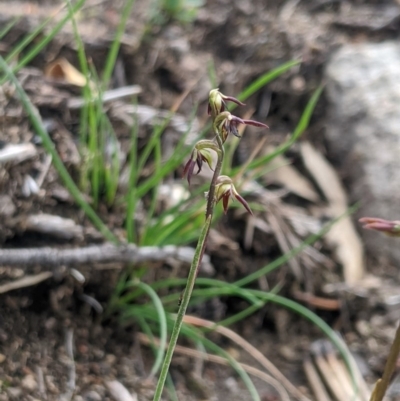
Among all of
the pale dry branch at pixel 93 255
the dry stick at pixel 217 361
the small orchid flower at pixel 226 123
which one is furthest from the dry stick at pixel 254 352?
the small orchid flower at pixel 226 123

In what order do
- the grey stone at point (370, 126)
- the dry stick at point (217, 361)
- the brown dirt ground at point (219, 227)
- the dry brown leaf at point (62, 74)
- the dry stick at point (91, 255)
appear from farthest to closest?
the grey stone at point (370, 126), the dry brown leaf at point (62, 74), the dry stick at point (217, 361), the brown dirt ground at point (219, 227), the dry stick at point (91, 255)

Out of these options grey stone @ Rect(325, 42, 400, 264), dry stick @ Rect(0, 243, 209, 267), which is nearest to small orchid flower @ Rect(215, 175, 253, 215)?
dry stick @ Rect(0, 243, 209, 267)

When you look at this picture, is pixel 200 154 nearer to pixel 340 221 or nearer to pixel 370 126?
pixel 340 221

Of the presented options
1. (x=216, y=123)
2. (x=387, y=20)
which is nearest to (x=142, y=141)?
(x=216, y=123)

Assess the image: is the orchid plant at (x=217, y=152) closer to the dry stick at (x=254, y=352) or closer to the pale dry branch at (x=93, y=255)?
the pale dry branch at (x=93, y=255)

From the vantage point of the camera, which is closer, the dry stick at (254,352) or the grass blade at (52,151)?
the grass blade at (52,151)

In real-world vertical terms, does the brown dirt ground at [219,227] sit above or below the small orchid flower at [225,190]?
below

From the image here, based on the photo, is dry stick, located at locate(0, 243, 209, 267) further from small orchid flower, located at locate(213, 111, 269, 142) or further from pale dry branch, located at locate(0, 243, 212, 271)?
small orchid flower, located at locate(213, 111, 269, 142)
